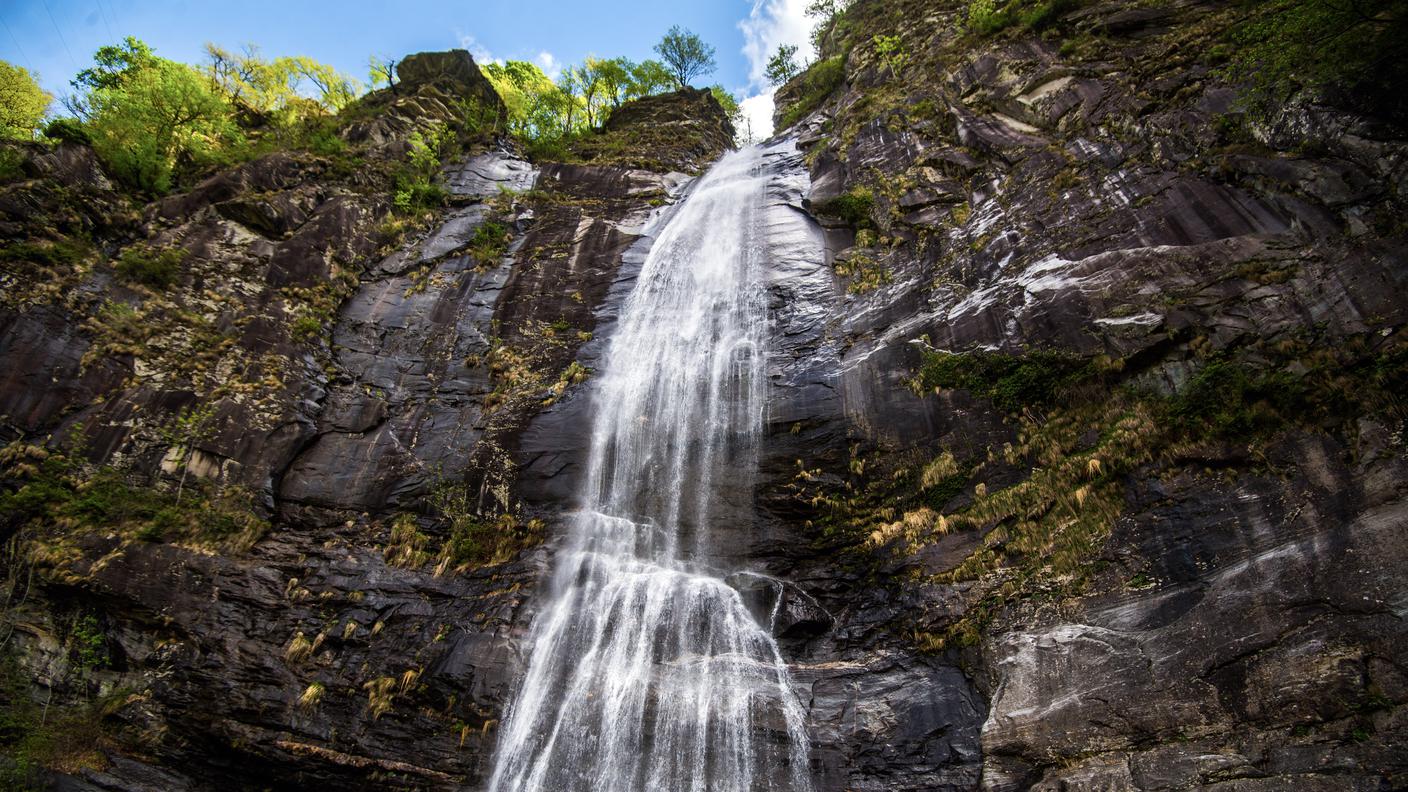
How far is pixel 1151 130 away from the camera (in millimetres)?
11047

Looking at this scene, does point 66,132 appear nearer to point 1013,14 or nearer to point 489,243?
point 489,243

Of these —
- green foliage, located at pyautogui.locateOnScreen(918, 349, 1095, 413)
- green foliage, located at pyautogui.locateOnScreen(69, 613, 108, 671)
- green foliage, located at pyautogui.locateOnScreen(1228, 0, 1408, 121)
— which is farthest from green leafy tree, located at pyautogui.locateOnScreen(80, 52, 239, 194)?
green foliage, located at pyautogui.locateOnScreen(1228, 0, 1408, 121)

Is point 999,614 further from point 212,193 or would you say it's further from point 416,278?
point 212,193

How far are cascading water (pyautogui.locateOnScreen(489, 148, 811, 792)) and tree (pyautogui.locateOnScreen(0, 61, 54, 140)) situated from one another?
71.6 ft

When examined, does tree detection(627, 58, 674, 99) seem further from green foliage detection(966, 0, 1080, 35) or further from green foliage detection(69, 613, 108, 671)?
green foliage detection(69, 613, 108, 671)

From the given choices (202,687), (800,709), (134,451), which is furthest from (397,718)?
(134,451)

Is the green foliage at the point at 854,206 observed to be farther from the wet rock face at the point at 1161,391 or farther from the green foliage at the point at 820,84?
the green foliage at the point at 820,84

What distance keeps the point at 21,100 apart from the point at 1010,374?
32094 mm

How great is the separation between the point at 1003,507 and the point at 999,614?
5.67 ft

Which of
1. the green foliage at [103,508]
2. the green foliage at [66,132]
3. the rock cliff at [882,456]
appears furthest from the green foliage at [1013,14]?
the green foliage at [66,132]

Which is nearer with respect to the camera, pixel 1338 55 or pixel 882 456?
pixel 1338 55

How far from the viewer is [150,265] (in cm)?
1320

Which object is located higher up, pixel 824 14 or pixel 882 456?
pixel 824 14

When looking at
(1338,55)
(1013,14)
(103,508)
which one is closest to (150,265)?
(103,508)
